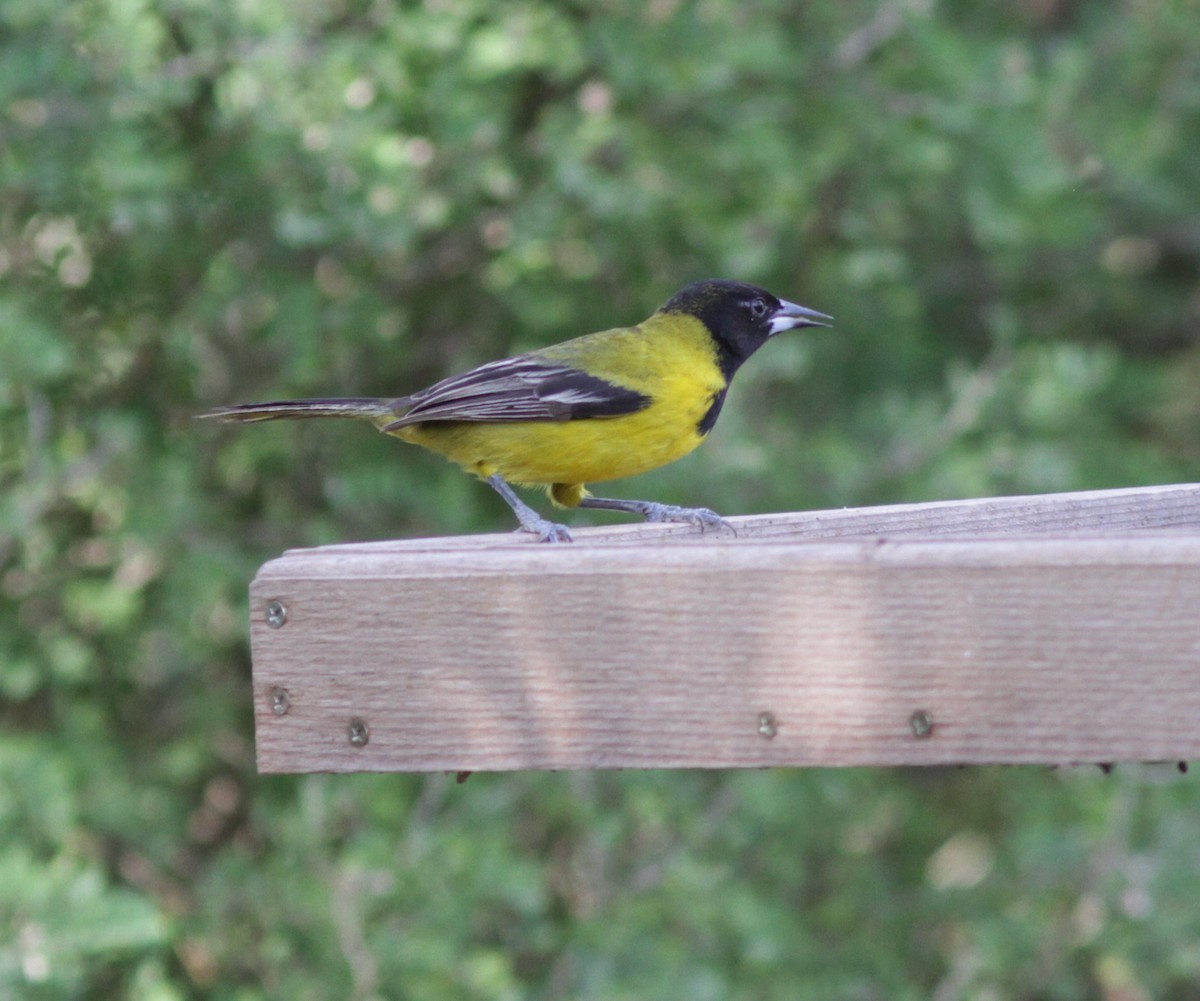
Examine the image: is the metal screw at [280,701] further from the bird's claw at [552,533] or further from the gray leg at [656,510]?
the gray leg at [656,510]

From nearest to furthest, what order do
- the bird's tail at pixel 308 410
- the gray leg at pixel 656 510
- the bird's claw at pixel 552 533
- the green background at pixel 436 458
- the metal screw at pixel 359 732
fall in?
the metal screw at pixel 359 732 → the bird's claw at pixel 552 533 → the gray leg at pixel 656 510 → the bird's tail at pixel 308 410 → the green background at pixel 436 458

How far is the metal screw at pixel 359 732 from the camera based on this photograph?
2715 millimetres

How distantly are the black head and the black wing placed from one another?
91 cm

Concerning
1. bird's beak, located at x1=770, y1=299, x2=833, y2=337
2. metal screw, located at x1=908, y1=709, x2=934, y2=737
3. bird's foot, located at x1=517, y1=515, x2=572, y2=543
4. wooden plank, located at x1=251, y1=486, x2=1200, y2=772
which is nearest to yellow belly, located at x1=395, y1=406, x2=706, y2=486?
bird's foot, located at x1=517, y1=515, x2=572, y2=543

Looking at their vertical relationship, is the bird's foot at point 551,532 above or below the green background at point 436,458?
above

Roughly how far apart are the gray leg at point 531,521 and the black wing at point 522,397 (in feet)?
0.84

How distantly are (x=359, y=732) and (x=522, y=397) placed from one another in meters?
2.21

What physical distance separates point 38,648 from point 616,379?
255 cm

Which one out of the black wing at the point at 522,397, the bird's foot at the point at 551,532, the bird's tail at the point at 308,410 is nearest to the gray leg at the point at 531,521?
the bird's foot at the point at 551,532

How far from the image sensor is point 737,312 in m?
5.86

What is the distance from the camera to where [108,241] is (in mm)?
6176

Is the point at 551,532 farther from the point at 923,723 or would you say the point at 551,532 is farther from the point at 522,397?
the point at 923,723

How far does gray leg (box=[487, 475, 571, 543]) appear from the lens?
12.4 feet

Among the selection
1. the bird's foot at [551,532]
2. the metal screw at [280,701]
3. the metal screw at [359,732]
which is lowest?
the bird's foot at [551,532]
